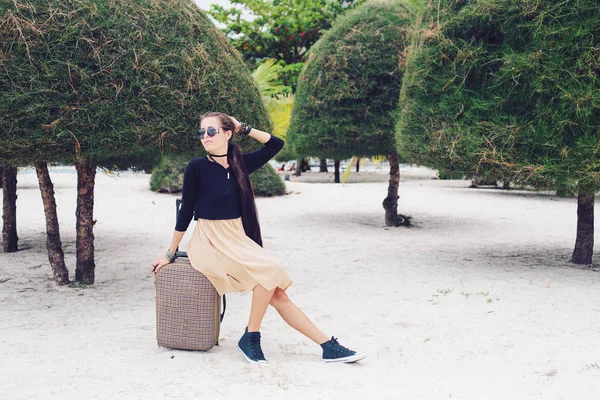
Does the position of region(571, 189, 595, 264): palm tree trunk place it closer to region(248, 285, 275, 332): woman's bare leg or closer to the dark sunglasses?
region(248, 285, 275, 332): woman's bare leg

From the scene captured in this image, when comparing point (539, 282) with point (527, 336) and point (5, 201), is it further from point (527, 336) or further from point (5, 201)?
point (5, 201)

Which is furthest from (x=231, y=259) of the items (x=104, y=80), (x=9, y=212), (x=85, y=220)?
(x=9, y=212)

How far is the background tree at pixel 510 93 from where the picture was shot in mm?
6492

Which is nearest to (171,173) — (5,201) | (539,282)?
(5,201)

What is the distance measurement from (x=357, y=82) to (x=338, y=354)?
6.97 m

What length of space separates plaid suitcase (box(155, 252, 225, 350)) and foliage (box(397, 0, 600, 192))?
3.78 meters

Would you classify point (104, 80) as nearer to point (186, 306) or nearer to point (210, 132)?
point (210, 132)

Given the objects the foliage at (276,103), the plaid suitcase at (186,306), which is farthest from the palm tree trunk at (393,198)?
the foliage at (276,103)

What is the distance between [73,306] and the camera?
589 cm

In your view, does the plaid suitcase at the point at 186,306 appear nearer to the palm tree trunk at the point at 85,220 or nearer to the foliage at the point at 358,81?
the palm tree trunk at the point at 85,220

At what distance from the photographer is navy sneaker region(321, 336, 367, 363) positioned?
4211 millimetres

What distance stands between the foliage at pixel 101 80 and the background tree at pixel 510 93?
269cm

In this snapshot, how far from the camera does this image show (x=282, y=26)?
25.7 m

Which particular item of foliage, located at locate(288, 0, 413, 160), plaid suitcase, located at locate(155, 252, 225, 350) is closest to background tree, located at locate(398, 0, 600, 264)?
foliage, located at locate(288, 0, 413, 160)
